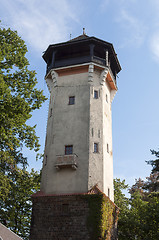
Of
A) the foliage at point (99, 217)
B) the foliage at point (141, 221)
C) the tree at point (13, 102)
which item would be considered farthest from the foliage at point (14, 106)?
the foliage at point (141, 221)

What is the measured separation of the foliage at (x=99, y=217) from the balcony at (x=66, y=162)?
2.68m

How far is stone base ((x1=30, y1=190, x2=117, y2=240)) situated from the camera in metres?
17.7

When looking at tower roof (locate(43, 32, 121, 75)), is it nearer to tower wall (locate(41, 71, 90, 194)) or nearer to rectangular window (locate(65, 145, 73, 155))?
tower wall (locate(41, 71, 90, 194))

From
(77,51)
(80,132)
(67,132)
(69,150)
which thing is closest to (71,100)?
(67,132)

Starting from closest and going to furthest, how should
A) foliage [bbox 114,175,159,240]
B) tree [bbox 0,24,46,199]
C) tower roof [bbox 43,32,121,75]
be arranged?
tree [bbox 0,24,46,199] < foliage [bbox 114,175,159,240] < tower roof [bbox 43,32,121,75]

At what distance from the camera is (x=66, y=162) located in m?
20.5

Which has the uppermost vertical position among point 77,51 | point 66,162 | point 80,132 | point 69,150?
point 77,51

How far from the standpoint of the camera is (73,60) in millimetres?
25016

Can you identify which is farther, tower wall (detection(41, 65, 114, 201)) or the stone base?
tower wall (detection(41, 65, 114, 201))

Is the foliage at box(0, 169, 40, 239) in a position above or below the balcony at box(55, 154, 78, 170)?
below

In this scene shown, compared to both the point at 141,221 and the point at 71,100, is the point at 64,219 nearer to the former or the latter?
the point at 141,221

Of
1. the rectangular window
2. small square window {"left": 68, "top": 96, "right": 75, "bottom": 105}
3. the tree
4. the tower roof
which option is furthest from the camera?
the tower roof

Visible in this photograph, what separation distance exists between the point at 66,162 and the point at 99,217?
4747mm

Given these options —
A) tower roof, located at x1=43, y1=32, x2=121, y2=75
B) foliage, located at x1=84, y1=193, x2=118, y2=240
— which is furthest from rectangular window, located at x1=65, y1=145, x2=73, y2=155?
tower roof, located at x1=43, y1=32, x2=121, y2=75
